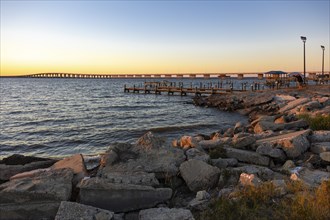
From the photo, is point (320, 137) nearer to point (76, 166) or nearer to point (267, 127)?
point (267, 127)

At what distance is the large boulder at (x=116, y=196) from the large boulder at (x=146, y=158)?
786 millimetres

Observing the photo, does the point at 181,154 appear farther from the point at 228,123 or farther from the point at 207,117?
the point at 207,117

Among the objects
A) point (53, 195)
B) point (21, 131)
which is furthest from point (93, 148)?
point (53, 195)

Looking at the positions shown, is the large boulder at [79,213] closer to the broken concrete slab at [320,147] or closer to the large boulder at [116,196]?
the large boulder at [116,196]

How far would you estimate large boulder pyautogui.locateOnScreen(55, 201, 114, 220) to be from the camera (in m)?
4.46

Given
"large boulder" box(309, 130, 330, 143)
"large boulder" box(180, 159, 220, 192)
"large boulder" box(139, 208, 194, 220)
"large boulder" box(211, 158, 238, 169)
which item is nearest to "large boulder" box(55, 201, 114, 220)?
"large boulder" box(139, 208, 194, 220)

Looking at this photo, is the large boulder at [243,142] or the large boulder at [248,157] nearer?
the large boulder at [248,157]

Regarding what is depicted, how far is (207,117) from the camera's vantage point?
26.3m

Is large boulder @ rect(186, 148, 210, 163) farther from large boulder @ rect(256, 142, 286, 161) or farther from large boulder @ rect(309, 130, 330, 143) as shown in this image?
large boulder @ rect(309, 130, 330, 143)

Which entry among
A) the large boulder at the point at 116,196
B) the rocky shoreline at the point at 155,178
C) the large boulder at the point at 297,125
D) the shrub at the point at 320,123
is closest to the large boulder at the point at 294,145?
the rocky shoreline at the point at 155,178

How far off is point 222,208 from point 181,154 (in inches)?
98.0

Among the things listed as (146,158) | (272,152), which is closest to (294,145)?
(272,152)

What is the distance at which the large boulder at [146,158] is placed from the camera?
6426 mm

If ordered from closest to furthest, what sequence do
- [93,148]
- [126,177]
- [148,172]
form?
[126,177] → [148,172] → [93,148]
